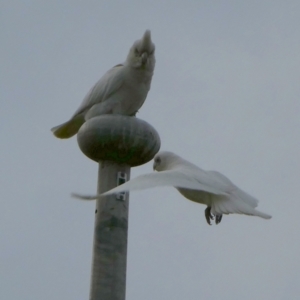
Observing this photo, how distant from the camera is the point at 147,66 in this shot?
11.5 metres

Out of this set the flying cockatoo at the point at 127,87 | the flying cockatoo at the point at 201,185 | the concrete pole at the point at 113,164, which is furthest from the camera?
the flying cockatoo at the point at 127,87

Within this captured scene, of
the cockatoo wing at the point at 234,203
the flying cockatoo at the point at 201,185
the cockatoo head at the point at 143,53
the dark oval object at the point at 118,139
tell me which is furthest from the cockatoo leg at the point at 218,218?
the cockatoo head at the point at 143,53

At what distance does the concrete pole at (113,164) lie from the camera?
10.5 m

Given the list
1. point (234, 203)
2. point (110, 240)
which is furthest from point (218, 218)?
point (110, 240)

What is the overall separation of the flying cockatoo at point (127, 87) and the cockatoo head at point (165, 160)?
0.89 meters

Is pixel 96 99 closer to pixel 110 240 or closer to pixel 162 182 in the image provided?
pixel 110 240

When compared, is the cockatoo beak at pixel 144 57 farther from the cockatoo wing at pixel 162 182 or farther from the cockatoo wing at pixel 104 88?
the cockatoo wing at pixel 162 182

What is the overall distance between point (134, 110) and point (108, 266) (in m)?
2.65

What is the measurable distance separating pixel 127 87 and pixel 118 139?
3.55 ft

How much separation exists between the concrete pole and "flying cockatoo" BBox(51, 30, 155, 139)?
0.48 m

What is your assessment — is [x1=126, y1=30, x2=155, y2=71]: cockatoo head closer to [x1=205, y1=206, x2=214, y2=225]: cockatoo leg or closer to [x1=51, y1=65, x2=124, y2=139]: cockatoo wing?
[x1=51, y1=65, x2=124, y2=139]: cockatoo wing

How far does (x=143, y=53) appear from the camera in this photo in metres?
11.4

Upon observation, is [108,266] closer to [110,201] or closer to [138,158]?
[110,201]

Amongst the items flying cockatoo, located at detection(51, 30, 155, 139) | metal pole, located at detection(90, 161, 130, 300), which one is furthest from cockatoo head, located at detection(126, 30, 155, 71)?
metal pole, located at detection(90, 161, 130, 300)
